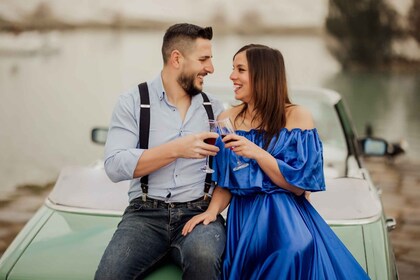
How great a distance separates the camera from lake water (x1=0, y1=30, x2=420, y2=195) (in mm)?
9719

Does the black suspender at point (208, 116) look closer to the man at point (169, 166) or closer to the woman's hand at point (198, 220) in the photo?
the man at point (169, 166)

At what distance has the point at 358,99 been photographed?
1591 centimetres

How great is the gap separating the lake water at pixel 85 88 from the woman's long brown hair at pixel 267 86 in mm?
454

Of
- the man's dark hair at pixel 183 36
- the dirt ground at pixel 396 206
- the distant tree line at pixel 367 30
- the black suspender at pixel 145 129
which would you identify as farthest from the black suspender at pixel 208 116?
the distant tree line at pixel 367 30

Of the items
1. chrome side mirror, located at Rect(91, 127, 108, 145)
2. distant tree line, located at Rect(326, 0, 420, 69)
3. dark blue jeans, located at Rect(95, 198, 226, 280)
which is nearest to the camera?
dark blue jeans, located at Rect(95, 198, 226, 280)

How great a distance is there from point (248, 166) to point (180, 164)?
0.35 m

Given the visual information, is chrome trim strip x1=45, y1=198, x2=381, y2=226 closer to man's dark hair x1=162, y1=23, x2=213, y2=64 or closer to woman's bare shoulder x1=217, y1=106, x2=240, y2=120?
woman's bare shoulder x1=217, y1=106, x2=240, y2=120

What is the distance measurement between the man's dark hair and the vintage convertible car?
2.78 feet

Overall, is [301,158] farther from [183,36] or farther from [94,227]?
[94,227]

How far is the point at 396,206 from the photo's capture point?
6797mm

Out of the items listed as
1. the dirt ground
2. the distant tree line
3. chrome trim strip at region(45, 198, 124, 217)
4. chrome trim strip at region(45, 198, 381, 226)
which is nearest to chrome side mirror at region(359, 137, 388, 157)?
the dirt ground

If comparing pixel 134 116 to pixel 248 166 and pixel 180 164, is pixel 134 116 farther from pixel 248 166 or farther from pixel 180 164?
pixel 248 166

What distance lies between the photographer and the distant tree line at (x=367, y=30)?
1029 inches

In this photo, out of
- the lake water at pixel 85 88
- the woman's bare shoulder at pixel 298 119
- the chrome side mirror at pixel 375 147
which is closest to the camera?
the woman's bare shoulder at pixel 298 119
